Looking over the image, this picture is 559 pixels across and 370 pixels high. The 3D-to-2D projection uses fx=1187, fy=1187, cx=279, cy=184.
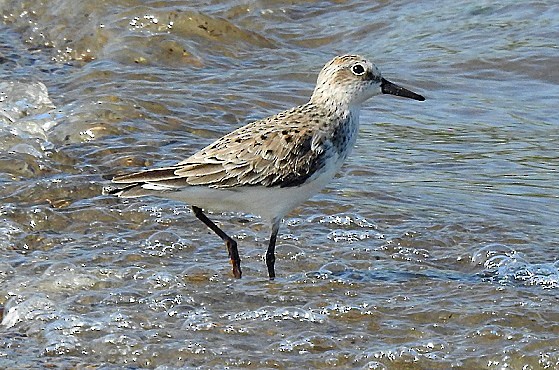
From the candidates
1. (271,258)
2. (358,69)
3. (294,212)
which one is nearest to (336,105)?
(358,69)

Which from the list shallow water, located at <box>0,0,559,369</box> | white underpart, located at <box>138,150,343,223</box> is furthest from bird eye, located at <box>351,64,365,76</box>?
shallow water, located at <box>0,0,559,369</box>

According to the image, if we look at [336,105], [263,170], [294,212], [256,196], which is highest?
[336,105]

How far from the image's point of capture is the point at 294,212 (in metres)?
7.18

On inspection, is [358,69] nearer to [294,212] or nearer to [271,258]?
[294,212]

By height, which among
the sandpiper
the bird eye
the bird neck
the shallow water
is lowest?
the shallow water

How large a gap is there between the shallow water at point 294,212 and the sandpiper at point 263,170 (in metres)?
0.40

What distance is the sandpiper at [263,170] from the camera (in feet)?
19.3

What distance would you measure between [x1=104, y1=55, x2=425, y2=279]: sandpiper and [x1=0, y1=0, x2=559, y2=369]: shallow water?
0.40 metres

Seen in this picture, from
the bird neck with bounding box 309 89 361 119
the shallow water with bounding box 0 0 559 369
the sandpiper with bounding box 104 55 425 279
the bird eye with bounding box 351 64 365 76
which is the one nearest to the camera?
the shallow water with bounding box 0 0 559 369

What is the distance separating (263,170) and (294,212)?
122cm

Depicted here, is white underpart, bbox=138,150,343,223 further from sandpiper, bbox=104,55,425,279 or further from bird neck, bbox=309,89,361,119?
bird neck, bbox=309,89,361,119

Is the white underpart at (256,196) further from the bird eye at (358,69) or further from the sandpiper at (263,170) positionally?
the bird eye at (358,69)

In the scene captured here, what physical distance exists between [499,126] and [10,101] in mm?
3704

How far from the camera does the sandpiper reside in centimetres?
588
